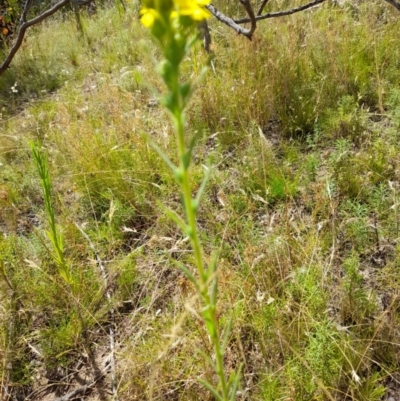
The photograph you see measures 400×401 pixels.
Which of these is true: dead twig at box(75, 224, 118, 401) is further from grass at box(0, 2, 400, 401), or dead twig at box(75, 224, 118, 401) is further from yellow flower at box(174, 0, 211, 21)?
yellow flower at box(174, 0, 211, 21)

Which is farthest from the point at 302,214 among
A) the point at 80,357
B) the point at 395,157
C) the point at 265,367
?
the point at 80,357

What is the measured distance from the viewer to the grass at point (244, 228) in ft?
4.38

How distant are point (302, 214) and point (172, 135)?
100 centimetres

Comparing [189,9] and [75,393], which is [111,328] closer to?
[75,393]

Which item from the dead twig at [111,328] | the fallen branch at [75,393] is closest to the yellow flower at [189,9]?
the dead twig at [111,328]

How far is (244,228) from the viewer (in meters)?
1.79

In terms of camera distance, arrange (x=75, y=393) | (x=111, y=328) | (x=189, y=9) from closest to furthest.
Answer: (x=189, y=9) → (x=75, y=393) → (x=111, y=328)

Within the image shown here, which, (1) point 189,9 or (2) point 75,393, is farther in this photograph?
(2) point 75,393

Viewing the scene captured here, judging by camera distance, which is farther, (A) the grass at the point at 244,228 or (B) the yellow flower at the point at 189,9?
(A) the grass at the point at 244,228

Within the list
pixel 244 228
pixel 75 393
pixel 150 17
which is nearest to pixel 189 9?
pixel 150 17

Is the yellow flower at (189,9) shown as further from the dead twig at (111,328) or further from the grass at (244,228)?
the dead twig at (111,328)

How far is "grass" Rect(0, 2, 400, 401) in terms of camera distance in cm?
134

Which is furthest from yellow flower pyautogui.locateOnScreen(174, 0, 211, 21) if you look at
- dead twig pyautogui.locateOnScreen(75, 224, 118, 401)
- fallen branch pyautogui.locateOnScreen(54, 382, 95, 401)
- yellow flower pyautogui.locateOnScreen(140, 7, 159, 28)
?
fallen branch pyautogui.locateOnScreen(54, 382, 95, 401)

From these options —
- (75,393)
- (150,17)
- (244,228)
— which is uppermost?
(150,17)
